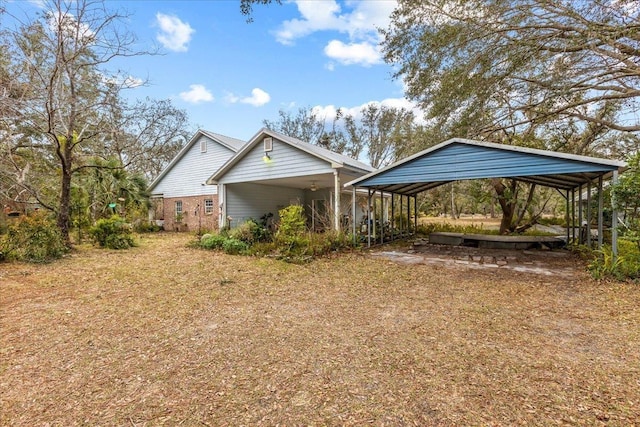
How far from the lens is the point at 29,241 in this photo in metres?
7.97

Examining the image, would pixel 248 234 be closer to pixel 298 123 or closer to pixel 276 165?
pixel 276 165

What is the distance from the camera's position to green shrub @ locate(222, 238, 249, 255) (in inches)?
389

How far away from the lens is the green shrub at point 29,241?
25.8ft

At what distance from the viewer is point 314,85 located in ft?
59.5

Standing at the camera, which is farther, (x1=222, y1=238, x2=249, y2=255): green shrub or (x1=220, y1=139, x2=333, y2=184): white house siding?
(x1=220, y1=139, x2=333, y2=184): white house siding

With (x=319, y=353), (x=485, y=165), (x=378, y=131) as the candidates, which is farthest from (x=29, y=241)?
(x=378, y=131)

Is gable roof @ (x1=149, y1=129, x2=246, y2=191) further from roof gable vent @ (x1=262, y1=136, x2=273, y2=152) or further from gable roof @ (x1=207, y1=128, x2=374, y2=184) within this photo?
roof gable vent @ (x1=262, y1=136, x2=273, y2=152)

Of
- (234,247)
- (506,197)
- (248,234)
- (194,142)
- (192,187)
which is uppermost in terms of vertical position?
(194,142)

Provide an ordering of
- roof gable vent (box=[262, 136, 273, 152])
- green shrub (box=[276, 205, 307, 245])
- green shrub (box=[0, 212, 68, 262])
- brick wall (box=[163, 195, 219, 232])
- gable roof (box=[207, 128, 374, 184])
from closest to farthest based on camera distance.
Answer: green shrub (box=[0, 212, 68, 262]), green shrub (box=[276, 205, 307, 245]), gable roof (box=[207, 128, 374, 184]), roof gable vent (box=[262, 136, 273, 152]), brick wall (box=[163, 195, 219, 232])

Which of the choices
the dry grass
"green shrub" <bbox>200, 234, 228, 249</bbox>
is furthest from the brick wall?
the dry grass

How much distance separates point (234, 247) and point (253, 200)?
510cm

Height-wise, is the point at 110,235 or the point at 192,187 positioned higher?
the point at 192,187

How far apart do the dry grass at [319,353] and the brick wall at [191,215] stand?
10.4m

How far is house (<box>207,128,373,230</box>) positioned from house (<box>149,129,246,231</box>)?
2.85m
